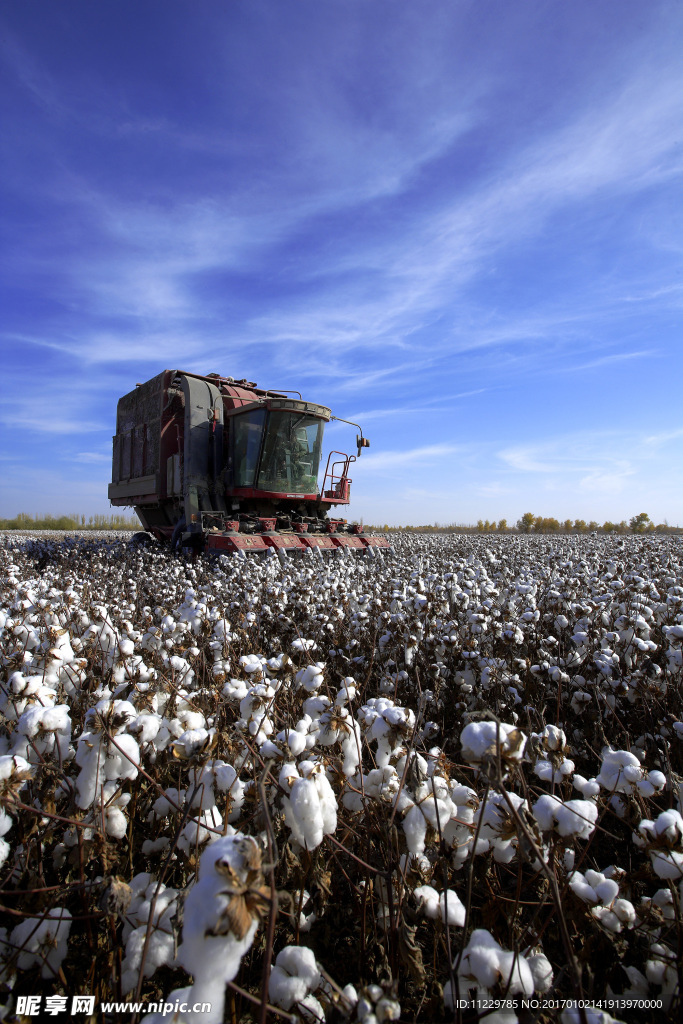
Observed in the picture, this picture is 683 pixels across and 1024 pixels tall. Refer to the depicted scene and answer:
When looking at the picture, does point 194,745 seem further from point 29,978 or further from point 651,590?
point 651,590

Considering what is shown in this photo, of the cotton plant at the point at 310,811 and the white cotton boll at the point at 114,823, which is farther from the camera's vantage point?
the white cotton boll at the point at 114,823

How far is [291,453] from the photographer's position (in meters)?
13.5

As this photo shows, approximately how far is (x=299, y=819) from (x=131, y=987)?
73 centimetres

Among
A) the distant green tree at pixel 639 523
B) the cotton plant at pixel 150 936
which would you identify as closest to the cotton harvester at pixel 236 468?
the cotton plant at pixel 150 936

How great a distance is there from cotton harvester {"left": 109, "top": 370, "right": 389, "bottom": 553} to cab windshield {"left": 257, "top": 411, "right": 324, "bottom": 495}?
26 millimetres

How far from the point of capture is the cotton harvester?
40.5 feet

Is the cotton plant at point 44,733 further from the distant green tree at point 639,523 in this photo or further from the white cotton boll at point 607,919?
the distant green tree at point 639,523

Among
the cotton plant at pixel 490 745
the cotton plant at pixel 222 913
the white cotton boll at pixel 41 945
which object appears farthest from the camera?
the white cotton boll at pixel 41 945

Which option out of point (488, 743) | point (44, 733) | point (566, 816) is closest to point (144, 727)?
point (44, 733)

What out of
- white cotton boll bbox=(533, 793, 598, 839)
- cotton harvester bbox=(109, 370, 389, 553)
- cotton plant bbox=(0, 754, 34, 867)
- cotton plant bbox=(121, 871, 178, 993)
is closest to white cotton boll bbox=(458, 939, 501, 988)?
white cotton boll bbox=(533, 793, 598, 839)

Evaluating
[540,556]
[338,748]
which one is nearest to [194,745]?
[338,748]

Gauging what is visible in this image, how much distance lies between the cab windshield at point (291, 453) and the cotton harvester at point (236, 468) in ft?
0.09

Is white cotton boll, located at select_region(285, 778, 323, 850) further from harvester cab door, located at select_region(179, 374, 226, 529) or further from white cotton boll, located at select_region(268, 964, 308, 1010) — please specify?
harvester cab door, located at select_region(179, 374, 226, 529)

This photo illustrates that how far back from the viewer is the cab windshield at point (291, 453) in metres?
13.0
